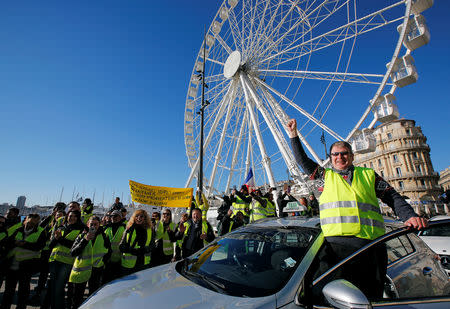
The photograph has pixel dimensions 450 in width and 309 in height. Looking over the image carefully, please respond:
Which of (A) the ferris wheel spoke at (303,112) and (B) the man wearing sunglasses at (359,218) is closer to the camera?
(B) the man wearing sunglasses at (359,218)

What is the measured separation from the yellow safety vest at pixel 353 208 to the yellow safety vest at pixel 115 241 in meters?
3.61

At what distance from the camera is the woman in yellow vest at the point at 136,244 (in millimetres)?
3752

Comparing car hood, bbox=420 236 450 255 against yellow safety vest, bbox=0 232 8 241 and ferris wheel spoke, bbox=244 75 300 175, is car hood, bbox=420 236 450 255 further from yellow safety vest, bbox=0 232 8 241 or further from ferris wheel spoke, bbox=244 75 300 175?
yellow safety vest, bbox=0 232 8 241

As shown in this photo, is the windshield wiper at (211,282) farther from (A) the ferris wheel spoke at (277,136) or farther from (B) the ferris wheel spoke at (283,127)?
(A) the ferris wheel spoke at (277,136)

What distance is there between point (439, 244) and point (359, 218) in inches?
184

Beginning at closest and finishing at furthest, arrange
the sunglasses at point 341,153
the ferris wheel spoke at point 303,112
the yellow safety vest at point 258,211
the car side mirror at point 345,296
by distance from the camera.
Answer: the car side mirror at point 345,296
the sunglasses at point 341,153
the yellow safety vest at point 258,211
the ferris wheel spoke at point 303,112

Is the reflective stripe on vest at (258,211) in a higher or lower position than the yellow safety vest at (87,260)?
higher

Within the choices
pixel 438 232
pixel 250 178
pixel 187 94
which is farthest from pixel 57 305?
pixel 187 94

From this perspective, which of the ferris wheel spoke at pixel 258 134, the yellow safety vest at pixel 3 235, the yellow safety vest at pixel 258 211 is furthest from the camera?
the ferris wheel spoke at pixel 258 134

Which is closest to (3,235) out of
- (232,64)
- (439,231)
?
(439,231)

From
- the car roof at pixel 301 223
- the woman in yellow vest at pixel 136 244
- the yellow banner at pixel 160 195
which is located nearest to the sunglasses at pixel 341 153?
the car roof at pixel 301 223

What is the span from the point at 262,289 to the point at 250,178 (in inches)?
399

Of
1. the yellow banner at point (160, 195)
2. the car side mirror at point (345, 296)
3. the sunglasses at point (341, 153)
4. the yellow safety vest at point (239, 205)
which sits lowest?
the car side mirror at point (345, 296)

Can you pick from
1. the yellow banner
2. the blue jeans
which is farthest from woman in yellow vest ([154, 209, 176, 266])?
the yellow banner
